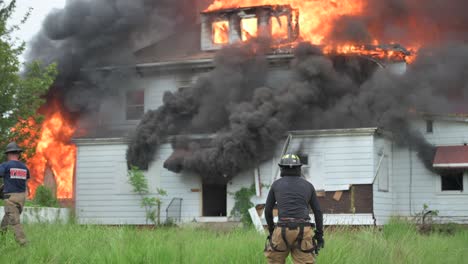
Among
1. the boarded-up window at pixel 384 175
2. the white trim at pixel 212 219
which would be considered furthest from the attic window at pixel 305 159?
the white trim at pixel 212 219

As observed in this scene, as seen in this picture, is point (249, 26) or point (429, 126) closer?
point (429, 126)

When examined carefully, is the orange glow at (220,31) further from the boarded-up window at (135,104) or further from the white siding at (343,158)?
the white siding at (343,158)

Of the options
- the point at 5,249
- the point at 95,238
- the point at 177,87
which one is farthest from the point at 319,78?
the point at 5,249

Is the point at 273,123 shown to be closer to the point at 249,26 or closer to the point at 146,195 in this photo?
the point at 146,195

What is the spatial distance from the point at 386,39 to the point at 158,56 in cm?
904

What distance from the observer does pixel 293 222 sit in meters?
8.93

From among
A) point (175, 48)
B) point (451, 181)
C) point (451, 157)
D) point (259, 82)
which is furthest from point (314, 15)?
point (451, 181)

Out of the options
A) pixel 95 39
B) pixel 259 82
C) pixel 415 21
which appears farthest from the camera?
pixel 95 39

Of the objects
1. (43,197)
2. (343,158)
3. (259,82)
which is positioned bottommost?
(43,197)

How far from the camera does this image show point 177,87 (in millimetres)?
27203

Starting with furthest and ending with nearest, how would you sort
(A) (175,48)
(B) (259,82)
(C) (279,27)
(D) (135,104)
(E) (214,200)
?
(A) (175,48) < (D) (135,104) < (C) (279,27) < (E) (214,200) < (B) (259,82)

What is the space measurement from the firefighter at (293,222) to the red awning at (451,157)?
14.0 m

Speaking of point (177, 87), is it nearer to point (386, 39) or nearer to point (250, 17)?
point (250, 17)

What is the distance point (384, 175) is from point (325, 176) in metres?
2.15
